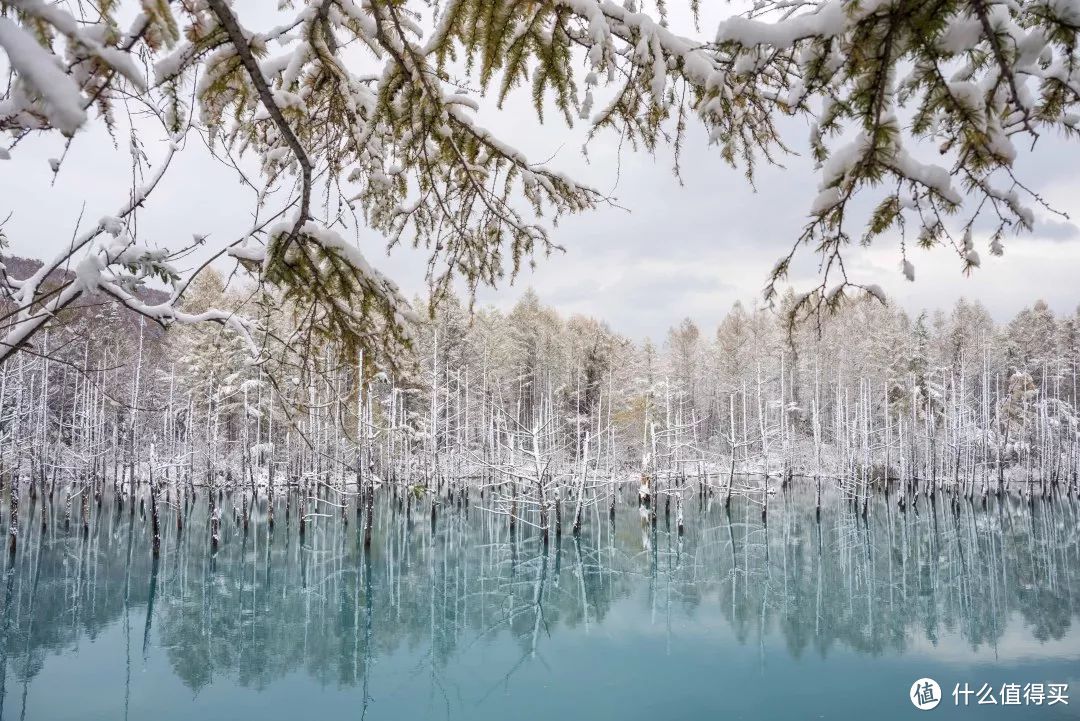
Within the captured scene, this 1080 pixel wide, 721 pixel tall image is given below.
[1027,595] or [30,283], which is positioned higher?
[30,283]

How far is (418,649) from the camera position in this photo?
35.8 ft

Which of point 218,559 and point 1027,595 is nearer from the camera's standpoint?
point 1027,595

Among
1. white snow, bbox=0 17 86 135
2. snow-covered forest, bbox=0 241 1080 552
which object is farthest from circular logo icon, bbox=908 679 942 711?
snow-covered forest, bbox=0 241 1080 552

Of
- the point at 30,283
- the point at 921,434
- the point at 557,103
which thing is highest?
the point at 557,103

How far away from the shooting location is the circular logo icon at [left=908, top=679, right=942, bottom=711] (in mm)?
8664

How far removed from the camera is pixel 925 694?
892cm

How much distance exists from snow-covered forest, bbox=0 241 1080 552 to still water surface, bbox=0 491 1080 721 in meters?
5.99

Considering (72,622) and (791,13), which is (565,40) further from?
(72,622)

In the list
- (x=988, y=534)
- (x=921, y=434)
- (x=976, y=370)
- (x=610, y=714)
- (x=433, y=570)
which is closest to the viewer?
(x=610, y=714)

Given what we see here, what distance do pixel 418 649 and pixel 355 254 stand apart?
34.8ft

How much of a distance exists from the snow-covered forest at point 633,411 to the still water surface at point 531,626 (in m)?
5.99

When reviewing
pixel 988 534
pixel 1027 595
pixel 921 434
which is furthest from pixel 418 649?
pixel 921 434

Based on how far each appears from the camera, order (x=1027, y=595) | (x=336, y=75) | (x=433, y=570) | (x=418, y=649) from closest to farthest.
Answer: (x=336, y=75)
(x=418, y=649)
(x=1027, y=595)
(x=433, y=570)

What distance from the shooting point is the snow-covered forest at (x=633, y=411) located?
1060 inches
